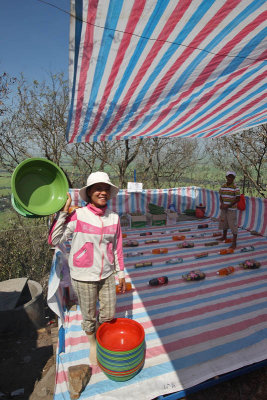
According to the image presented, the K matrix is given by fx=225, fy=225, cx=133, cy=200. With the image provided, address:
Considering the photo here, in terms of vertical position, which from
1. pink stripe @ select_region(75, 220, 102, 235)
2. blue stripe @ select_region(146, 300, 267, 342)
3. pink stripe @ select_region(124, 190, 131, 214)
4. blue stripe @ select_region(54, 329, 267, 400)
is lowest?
blue stripe @ select_region(54, 329, 267, 400)

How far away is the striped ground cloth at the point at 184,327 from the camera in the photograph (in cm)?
239

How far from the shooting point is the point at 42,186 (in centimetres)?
240

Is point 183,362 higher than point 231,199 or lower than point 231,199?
lower

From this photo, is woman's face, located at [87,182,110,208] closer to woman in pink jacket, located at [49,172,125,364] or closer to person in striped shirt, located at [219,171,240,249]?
woman in pink jacket, located at [49,172,125,364]

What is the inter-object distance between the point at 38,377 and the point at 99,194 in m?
2.83

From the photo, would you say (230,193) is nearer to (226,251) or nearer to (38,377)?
(226,251)

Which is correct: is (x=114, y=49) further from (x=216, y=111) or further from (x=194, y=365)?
(x=194, y=365)

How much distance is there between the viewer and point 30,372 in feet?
10.8

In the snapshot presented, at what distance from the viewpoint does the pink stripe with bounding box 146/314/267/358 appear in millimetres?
2793

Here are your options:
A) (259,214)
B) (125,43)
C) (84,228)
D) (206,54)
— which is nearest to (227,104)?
(206,54)

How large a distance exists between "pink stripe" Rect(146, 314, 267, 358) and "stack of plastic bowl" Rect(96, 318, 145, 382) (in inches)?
15.4

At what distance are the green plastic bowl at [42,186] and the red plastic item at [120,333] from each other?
150 centimetres

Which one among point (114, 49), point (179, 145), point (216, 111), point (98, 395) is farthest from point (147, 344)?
point (179, 145)

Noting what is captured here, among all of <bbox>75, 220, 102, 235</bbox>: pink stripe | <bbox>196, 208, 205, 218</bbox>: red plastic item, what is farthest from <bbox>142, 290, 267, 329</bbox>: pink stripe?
<bbox>196, 208, 205, 218</bbox>: red plastic item
